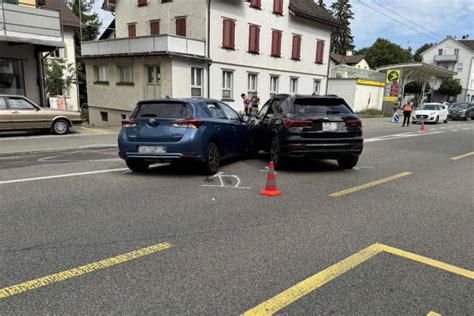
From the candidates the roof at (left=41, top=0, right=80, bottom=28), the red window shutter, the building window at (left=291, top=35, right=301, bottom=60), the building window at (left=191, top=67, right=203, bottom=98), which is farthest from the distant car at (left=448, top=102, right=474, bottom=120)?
the roof at (left=41, top=0, right=80, bottom=28)

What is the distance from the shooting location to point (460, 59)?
83812mm

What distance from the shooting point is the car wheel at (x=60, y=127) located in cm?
1508

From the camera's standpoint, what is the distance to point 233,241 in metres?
4.36

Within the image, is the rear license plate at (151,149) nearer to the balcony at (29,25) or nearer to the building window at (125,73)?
the balcony at (29,25)

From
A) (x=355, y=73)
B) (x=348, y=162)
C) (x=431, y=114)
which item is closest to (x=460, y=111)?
(x=431, y=114)

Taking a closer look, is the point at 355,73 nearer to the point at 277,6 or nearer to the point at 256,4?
the point at 277,6

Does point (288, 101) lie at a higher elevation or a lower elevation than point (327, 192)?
higher

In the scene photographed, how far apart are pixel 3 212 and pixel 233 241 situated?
11.0 feet

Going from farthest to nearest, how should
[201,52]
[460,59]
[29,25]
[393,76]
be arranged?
[460,59] < [393,76] < [201,52] < [29,25]

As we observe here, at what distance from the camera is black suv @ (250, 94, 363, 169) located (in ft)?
26.3

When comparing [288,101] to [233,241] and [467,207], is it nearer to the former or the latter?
[467,207]

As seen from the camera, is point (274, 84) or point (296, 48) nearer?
point (274, 84)

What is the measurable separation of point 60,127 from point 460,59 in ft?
300

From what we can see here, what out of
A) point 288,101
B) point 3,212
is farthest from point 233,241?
point 288,101
